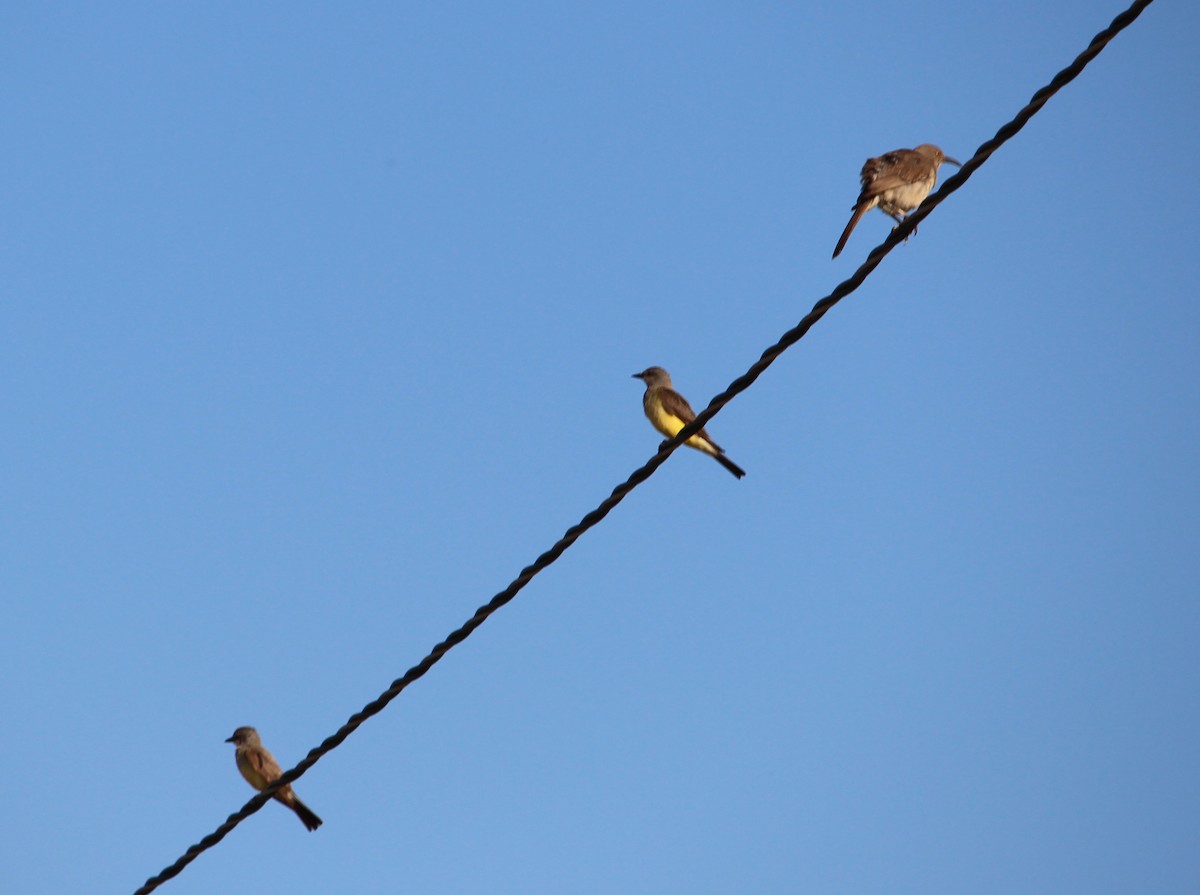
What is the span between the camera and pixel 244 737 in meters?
12.5

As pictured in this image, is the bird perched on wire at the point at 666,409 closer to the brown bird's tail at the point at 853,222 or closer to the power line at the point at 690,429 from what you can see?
the brown bird's tail at the point at 853,222

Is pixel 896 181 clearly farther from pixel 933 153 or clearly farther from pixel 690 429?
pixel 690 429

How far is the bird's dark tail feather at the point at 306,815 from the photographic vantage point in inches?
389

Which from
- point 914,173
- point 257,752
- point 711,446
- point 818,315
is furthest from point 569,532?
point 257,752

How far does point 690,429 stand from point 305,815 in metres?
5.62

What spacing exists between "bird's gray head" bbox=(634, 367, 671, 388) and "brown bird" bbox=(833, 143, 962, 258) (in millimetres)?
2155

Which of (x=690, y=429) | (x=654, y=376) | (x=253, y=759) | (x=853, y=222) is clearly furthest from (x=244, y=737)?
(x=690, y=429)

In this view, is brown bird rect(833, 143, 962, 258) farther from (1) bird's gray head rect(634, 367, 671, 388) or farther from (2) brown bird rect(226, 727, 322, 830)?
(2) brown bird rect(226, 727, 322, 830)

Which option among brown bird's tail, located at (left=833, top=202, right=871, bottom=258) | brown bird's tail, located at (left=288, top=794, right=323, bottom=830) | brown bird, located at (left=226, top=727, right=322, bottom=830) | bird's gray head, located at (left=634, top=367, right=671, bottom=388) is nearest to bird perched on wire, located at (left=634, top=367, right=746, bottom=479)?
bird's gray head, located at (left=634, top=367, right=671, bottom=388)

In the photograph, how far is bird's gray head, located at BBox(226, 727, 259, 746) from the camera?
12.5 m

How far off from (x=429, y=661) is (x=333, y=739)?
60 centimetres

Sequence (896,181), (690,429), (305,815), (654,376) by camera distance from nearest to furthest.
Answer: (690,429), (305,815), (896,181), (654,376)

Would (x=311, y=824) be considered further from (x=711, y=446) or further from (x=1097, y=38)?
(x=1097, y=38)

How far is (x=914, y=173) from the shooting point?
1109cm
